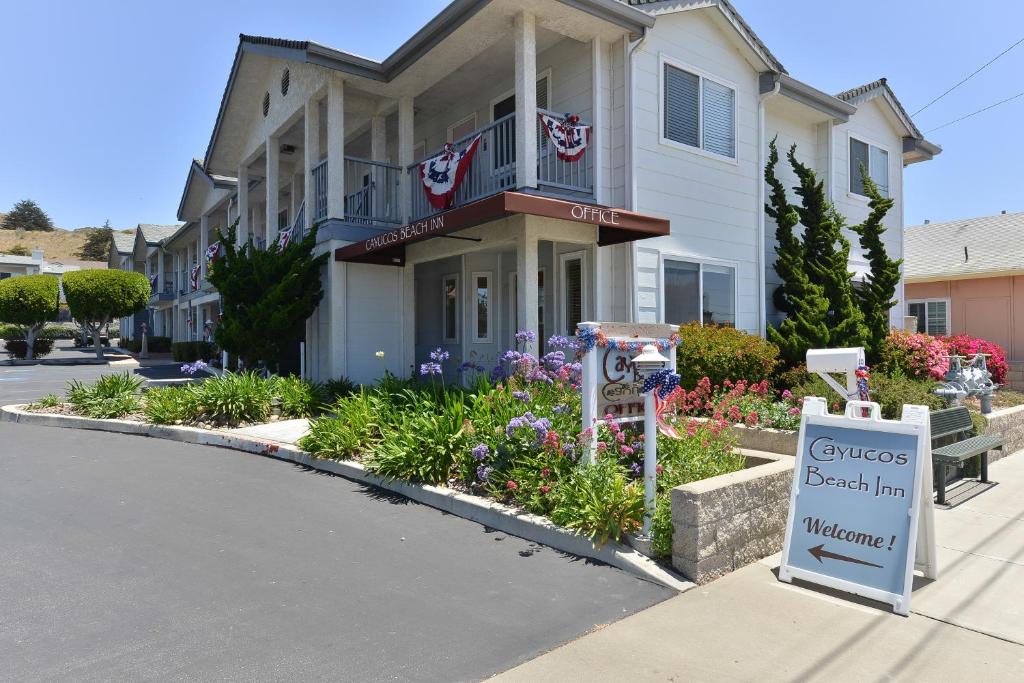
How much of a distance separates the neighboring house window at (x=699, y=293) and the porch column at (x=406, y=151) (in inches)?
193

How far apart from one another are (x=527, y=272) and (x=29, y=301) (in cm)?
2859

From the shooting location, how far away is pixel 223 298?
12.2 meters

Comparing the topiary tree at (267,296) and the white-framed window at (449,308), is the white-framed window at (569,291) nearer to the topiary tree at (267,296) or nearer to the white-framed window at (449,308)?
the white-framed window at (449,308)

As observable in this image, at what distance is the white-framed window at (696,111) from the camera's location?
10609mm

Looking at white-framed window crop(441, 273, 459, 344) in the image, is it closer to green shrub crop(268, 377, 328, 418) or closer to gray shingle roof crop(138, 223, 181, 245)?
green shrub crop(268, 377, 328, 418)

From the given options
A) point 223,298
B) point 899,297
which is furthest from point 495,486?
point 899,297

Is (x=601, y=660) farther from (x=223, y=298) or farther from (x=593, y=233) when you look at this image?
(x=223, y=298)

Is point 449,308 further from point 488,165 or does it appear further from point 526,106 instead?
point 526,106

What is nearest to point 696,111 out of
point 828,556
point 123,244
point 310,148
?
point 310,148

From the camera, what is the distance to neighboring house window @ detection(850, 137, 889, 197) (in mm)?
14582

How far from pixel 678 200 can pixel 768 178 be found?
90.0 inches

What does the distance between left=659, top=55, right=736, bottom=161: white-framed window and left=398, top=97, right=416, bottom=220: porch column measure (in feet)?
15.2

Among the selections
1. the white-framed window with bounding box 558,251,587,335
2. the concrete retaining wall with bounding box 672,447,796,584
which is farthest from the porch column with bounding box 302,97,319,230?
the concrete retaining wall with bounding box 672,447,796,584

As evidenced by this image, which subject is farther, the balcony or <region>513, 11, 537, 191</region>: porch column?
the balcony
